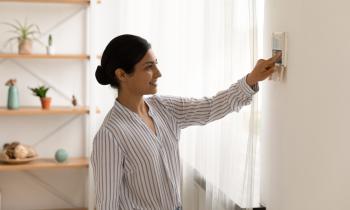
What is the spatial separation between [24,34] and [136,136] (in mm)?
2204

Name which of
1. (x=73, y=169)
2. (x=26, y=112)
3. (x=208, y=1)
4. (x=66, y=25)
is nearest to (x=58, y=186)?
(x=73, y=169)

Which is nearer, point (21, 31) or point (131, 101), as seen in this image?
point (131, 101)

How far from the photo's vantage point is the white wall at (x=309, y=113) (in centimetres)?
159

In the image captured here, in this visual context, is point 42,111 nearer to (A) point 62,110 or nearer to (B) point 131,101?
(A) point 62,110

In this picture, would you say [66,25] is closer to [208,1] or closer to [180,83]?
[180,83]

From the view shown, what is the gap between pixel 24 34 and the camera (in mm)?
4086

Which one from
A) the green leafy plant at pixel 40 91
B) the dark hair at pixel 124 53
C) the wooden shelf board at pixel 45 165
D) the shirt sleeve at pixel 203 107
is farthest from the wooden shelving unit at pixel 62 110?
the dark hair at pixel 124 53

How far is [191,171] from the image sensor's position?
135 inches

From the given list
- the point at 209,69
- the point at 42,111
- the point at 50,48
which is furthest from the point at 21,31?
the point at 209,69

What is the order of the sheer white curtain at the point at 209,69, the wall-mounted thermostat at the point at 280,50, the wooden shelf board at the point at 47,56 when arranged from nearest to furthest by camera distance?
the wall-mounted thermostat at the point at 280,50 → the sheer white curtain at the point at 209,69 → the wooden shelf board at the point at 47,56

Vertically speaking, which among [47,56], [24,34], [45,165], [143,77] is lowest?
[45,165]

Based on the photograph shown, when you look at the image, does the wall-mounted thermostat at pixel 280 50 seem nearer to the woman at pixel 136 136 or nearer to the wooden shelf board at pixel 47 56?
the woman at pixel 136 136

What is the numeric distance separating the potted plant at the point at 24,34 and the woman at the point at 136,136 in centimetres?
201

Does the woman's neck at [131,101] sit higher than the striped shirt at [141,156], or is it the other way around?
the woman's neck at [131,101]
